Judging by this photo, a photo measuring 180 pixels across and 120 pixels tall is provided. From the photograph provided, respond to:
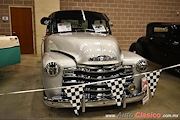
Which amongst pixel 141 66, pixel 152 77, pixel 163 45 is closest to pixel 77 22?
pixel 141 66

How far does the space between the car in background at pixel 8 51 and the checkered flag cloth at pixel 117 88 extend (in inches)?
102

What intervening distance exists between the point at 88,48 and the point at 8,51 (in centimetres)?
219

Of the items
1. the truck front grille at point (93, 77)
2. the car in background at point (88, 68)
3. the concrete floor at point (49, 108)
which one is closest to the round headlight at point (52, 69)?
the car in background at point (88, 68)

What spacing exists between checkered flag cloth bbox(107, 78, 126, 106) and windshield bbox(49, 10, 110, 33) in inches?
55.3

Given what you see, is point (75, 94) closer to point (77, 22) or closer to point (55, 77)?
point (55, 77)

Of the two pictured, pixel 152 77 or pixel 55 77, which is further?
pixel 152 77

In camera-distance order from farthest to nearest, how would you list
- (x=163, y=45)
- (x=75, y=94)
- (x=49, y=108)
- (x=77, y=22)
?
(x=163, y=45) → (x=77, y=22) → (x=49, y=108) → (x=75, y=94)

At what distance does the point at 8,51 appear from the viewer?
156 inches

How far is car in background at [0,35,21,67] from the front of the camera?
3.84 m

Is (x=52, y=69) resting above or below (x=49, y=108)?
above

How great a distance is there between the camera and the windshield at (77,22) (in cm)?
356

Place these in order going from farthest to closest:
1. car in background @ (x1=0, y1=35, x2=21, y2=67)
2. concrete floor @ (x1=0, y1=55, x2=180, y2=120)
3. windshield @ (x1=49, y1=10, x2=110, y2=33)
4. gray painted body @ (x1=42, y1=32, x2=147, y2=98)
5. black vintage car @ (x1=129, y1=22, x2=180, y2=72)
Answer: black vintage car @ (x1=129, y1=22, x2=180, y2=72) < car in background @ (x1=0, y1=35, x2=21, y2=67) < windshield @ (x1=49, y1=10, x2=110, y2=33) < concrete floor @ (x1=0, y1=55, x2=180, y2=120) < gray painted body @ (x1=42, y1=32, x2=147, y2=98)

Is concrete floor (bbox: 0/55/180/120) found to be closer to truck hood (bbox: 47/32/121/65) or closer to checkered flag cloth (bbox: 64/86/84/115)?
checkered flag cloth (bbox: 64/86/84/115)

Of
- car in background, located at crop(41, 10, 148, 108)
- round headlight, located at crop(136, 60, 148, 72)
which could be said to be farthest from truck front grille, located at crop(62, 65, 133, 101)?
round headlight, located at crop(136, 60, 148, 72)
